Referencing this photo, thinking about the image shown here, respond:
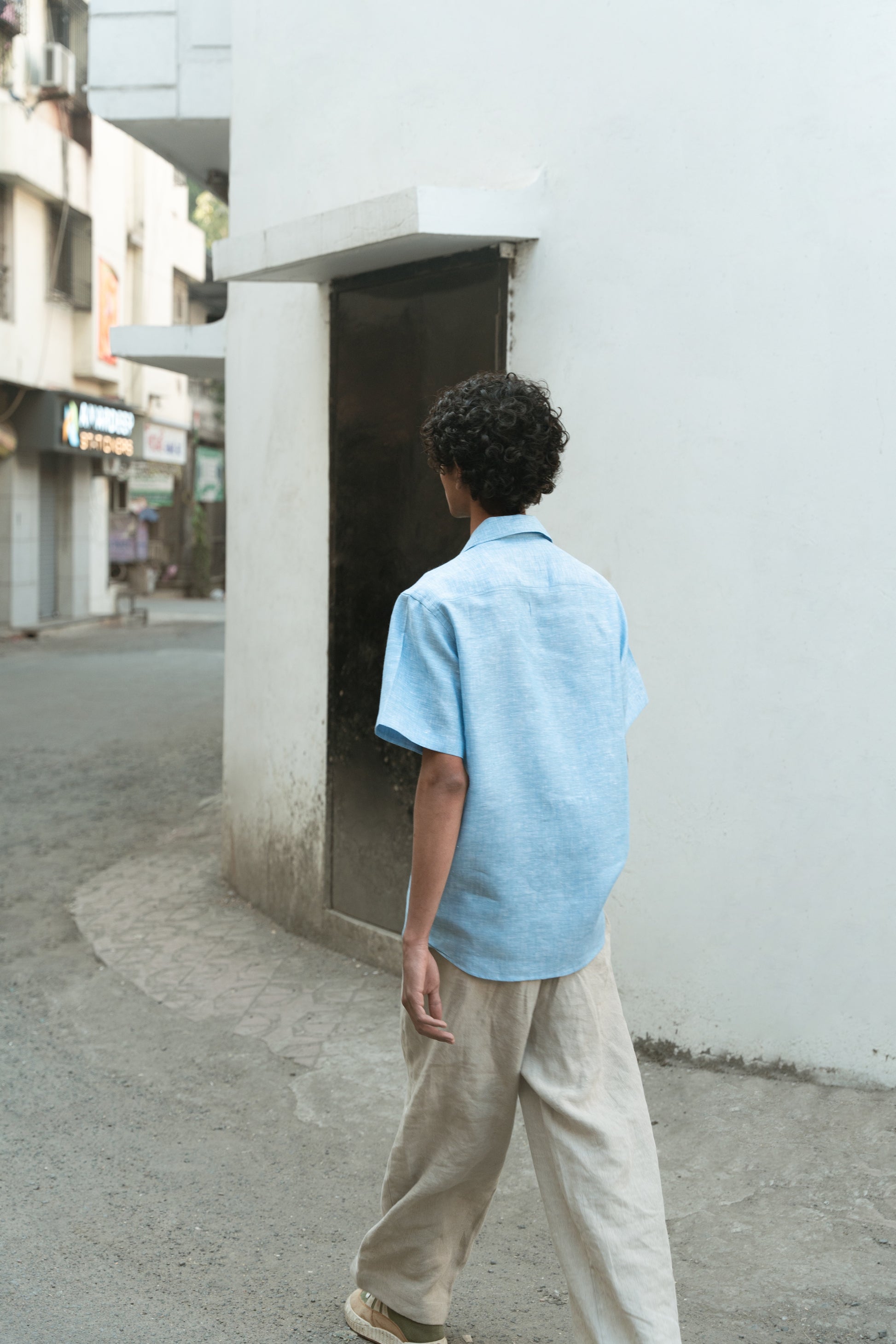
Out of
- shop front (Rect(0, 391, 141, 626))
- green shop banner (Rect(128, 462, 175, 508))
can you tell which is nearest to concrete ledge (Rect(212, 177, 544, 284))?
shop front (Rect(0, 391, 141, 626))

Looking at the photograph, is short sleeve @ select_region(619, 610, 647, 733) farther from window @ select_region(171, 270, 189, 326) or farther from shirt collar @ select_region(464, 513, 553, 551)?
window @ select_region(171, 270, 189, 326)

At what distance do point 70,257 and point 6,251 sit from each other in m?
2.25

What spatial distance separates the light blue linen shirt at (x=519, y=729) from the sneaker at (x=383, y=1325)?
84 cm

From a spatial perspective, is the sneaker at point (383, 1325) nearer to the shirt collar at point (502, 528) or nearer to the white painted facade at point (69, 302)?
the shirt collar at point (502, 528)

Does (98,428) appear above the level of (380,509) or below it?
above

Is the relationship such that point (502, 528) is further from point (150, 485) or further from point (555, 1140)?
point (150, 485)

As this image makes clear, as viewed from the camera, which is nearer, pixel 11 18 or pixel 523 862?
pixel 523 862

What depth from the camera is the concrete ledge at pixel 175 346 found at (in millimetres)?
7176

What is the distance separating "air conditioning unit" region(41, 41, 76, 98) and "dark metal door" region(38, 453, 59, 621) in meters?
5.92

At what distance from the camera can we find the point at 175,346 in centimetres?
726

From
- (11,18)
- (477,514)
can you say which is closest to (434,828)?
(477,514)

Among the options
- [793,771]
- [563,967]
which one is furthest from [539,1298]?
[793,771]

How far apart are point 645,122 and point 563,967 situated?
279cm

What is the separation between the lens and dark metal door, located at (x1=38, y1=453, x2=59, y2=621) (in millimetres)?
22375
